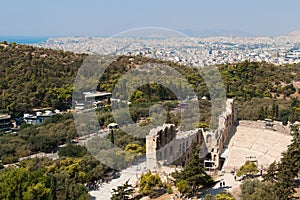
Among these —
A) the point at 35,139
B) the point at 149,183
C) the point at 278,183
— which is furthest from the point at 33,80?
the point at 278,183

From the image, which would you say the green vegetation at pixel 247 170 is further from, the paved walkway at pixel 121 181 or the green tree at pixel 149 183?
the paved walkway at pixel 121 181

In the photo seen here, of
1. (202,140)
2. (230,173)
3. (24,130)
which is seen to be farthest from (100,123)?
(230,173)

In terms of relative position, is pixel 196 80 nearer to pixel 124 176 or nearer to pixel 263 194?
pixel 124 176

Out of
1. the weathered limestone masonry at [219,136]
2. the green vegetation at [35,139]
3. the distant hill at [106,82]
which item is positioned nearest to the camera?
the weathered limestone masonry at [219,136]

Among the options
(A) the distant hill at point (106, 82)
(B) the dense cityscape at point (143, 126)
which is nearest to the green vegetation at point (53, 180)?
(B) the dense cityscape at point (143, 126)

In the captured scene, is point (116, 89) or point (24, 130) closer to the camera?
point (24, 130)

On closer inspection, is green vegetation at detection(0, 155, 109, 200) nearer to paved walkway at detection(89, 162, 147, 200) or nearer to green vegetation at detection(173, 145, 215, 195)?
paved walkway at detection(89, 162, 147, 200)
